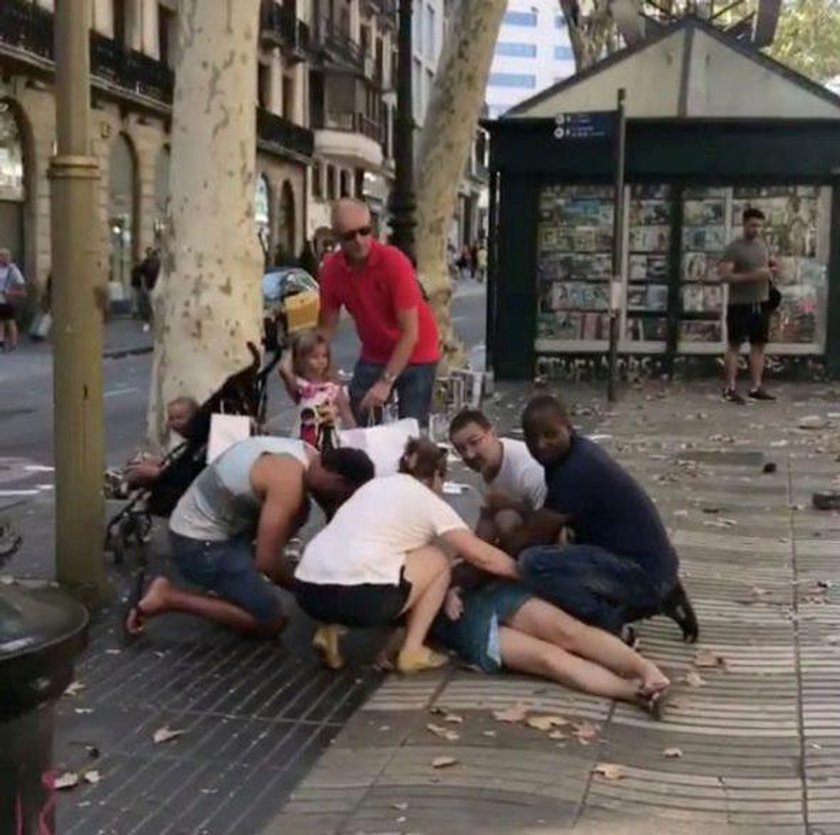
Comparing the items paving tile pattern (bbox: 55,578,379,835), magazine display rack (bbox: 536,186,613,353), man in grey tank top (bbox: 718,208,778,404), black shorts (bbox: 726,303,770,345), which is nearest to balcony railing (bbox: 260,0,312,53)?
magazine display rack (bbox: 536,186,613,353)

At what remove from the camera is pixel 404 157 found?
16.5 metres

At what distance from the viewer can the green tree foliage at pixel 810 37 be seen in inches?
1906

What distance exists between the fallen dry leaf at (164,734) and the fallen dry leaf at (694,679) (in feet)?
6.56

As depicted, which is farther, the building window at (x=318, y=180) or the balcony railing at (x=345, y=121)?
the building window at (x=318, y=180)

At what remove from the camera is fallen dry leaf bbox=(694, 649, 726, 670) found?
20.6 feet

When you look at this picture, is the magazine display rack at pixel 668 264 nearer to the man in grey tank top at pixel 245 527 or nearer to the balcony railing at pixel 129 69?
the man in grey tank top at pixel 245 527

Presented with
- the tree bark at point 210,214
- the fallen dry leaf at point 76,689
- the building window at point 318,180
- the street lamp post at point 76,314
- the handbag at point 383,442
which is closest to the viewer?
the fallen dry leaf at point 76,689

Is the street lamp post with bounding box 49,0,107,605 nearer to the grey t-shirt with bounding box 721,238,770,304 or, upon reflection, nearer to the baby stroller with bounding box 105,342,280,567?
the baby stroller with bounding box 105,342,280,567

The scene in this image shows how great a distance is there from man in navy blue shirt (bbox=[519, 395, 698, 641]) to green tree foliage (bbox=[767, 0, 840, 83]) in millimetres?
40383

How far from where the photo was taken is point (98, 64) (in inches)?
1398

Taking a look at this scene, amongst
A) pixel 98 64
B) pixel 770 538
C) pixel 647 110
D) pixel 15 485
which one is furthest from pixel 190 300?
pixel 98 64

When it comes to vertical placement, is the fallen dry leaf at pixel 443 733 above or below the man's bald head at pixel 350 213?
below

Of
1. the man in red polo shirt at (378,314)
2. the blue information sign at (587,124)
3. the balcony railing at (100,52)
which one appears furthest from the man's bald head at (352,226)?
the balcony railing at (100,52)

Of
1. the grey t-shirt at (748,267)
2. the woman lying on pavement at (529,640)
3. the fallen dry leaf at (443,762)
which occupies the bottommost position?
the fallen dry leaf at (443,762)
